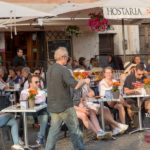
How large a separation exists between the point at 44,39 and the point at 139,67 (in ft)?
29.3

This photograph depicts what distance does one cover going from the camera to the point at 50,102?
7.72 m

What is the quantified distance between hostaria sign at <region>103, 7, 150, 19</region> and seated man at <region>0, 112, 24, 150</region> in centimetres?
402

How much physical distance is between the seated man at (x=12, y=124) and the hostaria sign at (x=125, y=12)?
4.02 m

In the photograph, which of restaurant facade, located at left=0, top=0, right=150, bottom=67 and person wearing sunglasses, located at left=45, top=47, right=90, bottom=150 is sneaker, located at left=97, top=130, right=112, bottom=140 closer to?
person wearing sunglasses, located at left=45, top=47, right=90, bottom=150

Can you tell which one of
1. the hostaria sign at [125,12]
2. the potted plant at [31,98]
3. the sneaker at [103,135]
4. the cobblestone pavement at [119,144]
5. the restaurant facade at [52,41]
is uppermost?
the hostaria sign at [125,12]

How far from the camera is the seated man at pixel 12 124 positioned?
866 centimetres

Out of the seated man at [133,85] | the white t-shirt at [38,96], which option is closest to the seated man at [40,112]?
the white t-shirt at [38,96]

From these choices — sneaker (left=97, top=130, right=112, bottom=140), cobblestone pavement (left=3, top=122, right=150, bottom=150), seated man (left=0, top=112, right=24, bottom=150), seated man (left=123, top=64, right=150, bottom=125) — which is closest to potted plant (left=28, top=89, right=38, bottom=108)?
seated man (left=0, top=112, right=24, bottom=150)

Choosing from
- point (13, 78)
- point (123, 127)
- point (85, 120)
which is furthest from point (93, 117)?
point (13, 78)

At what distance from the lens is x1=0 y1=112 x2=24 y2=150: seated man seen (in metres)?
8.66

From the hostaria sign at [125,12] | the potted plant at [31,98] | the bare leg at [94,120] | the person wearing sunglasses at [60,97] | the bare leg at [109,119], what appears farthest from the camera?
the hostaria sign at [125,12]

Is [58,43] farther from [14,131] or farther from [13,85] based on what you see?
[14,131]

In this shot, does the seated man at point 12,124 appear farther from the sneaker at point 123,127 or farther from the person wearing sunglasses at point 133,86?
the person wearing sunglasses at point 133,86

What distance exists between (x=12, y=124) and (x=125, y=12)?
4.62 m
